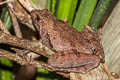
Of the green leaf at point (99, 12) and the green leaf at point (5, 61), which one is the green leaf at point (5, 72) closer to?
the green leaf at point (5, 61)

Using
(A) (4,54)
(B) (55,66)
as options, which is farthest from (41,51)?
(A) (4,54)

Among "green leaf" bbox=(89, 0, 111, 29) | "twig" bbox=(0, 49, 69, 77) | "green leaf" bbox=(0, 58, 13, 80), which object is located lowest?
"green leaf" bbox=(0, 58, 13, 80)

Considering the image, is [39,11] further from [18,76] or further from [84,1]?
[18,76]

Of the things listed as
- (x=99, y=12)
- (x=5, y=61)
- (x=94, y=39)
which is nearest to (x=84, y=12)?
(x=99, y=12)

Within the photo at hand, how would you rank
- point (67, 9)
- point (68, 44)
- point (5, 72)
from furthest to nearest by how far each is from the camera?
point (5, 72)
point (68, 44)
point (67, 9)

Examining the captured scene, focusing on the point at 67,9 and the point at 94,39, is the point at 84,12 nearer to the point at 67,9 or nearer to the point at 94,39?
the point at 67,9

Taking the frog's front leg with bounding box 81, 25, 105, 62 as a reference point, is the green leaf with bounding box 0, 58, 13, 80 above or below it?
below

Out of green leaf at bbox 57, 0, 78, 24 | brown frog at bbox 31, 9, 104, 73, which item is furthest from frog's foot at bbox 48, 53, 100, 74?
green leaf at bbox 57, 0, 78, 24

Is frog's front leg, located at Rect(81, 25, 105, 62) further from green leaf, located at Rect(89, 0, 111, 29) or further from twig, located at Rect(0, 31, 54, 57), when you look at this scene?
twig, located at Rect(0, 31, 54, 57)
